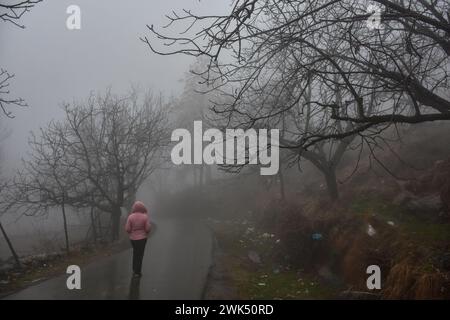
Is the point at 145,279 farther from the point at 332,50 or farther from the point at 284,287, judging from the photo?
Result: the point at 332,50

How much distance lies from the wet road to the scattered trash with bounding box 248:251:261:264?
138cm

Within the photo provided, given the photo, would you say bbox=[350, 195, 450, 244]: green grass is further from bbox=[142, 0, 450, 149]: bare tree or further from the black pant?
the black pant

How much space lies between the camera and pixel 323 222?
1265 cm

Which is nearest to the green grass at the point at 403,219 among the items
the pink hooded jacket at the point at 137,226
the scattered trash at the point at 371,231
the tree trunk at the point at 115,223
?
the scattered trash at the point at 371,231

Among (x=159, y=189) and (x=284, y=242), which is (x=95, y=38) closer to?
(x=159, y=189)

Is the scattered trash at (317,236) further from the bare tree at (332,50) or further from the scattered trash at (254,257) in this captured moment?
the bare tree at (332,50)

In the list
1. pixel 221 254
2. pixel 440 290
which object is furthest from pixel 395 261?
pixel 221 254

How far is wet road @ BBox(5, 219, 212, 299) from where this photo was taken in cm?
873

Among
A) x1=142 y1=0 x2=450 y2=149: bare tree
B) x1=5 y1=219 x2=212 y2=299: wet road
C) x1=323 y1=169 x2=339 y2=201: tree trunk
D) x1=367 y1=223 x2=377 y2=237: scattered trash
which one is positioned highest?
x1=142 y1=0 x2=450 y2=149: bare tree

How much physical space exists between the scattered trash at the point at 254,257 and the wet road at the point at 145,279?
4.54ft

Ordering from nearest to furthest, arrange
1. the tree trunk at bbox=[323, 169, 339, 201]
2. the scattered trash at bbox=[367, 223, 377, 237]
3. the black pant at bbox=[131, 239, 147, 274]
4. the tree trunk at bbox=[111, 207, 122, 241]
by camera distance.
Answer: the black pant at bbox=[131, 239, 147, 274] < the scattered trash at bbox=[367, 223, 377, 237] < the tree trunk at bbox=[323, 169, 339, 201] < the tree trunk at bbox=[111, 207, 122, 241]

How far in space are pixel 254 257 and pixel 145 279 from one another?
470 cm

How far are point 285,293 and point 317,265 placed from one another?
2025 millimetres

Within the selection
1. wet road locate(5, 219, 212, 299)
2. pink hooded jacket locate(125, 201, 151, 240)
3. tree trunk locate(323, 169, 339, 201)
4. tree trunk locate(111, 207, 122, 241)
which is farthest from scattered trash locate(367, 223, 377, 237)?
tree trunk locate(111, 207, 122, 241)
